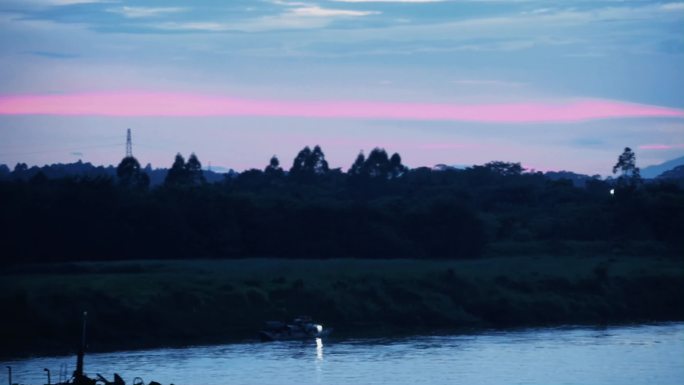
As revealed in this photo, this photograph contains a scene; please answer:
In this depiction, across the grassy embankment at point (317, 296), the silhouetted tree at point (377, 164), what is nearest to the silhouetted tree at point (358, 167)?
the silhouetted tree at point (377, 164)

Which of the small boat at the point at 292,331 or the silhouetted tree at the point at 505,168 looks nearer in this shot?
the small boat at the point at 292,331

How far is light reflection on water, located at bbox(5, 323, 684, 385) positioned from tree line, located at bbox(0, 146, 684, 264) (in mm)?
24268

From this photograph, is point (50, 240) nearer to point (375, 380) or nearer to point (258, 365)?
point (258, 365)

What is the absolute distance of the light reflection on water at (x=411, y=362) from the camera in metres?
56.3

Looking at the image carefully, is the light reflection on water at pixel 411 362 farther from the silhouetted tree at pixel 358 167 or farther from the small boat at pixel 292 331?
the silhouetted tree at pixel 358 167

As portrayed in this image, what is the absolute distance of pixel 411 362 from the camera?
6150 centimetres

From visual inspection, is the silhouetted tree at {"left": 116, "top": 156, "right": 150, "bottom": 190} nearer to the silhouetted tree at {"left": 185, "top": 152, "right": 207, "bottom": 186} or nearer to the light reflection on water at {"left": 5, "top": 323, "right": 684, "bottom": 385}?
the silhouetted tree at {"left": 185, "top": 152, "right": 207, "bottom": 186}

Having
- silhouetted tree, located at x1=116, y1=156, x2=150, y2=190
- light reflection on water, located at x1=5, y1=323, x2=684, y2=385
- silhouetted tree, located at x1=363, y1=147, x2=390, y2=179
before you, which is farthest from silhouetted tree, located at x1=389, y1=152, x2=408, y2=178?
light reflection on water, located at x1=5, y1=323, x2=684, y2=385

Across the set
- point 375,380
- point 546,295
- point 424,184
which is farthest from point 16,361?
point 424,184

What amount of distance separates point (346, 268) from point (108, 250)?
55.7 ft

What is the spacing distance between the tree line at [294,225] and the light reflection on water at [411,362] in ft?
79.6

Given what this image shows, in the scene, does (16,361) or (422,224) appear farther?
(422,224)

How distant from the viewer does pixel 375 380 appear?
55.6m

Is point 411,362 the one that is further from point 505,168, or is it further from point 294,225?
point 505,168
